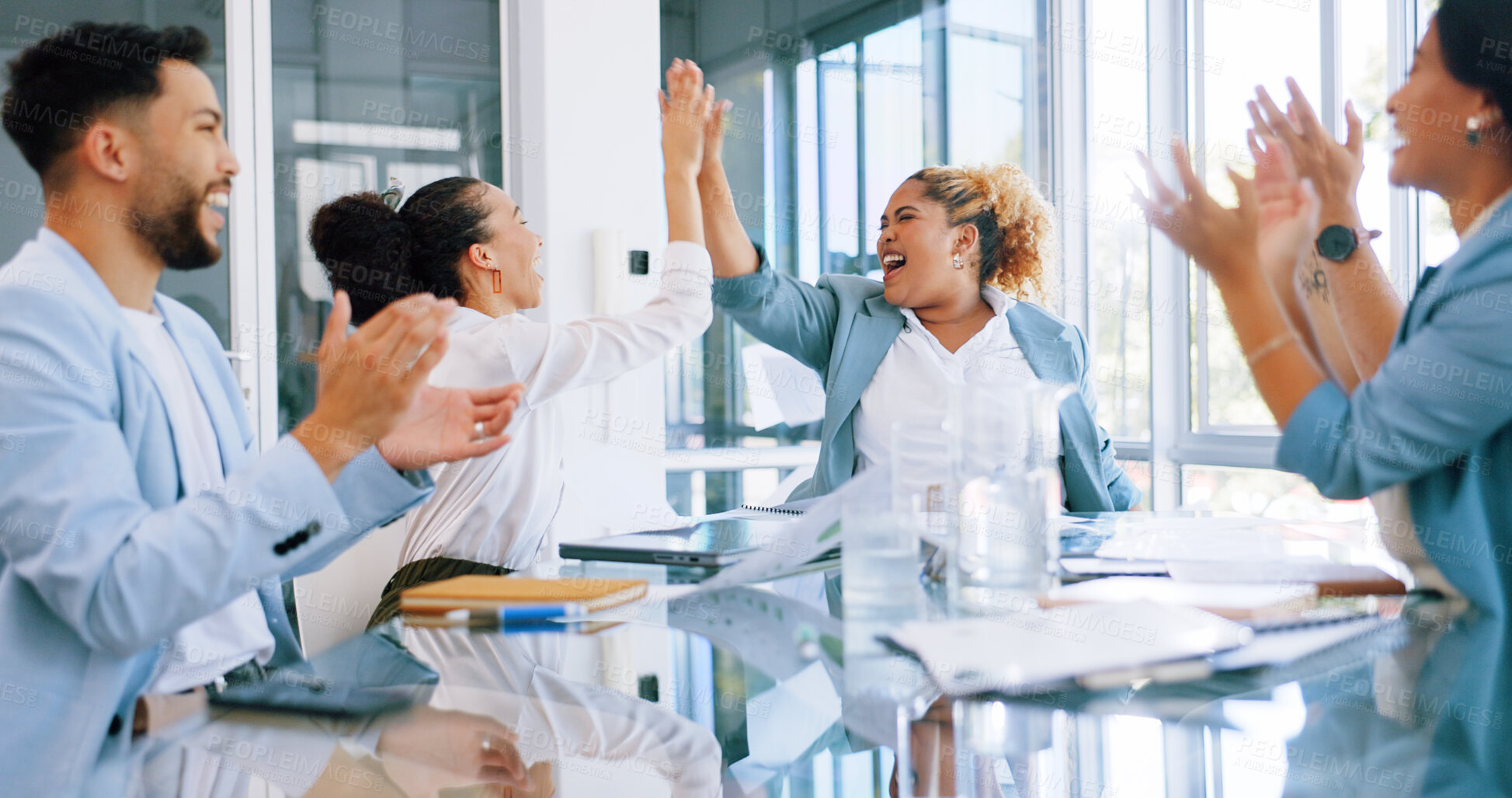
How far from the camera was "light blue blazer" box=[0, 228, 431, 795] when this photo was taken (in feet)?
2.37

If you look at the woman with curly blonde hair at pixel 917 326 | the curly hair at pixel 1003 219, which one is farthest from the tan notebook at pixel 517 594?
the curly hair at pixel 1003 219

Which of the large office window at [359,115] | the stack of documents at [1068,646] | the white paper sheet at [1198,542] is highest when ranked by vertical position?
the large office window at [359,115]

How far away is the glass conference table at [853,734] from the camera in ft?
1.66

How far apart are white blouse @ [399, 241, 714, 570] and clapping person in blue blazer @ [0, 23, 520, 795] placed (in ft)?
1.86

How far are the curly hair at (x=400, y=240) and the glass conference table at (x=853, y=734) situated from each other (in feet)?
3.56

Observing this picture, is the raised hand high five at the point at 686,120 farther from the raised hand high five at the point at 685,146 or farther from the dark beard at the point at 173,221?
the dark beard at the point at 173,221

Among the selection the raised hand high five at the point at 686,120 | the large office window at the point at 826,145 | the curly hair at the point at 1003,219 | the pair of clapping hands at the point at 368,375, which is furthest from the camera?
the large office window at the point at 826,145

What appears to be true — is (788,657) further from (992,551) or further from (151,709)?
(151,709)

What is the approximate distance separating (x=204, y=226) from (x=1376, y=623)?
1.11 meters

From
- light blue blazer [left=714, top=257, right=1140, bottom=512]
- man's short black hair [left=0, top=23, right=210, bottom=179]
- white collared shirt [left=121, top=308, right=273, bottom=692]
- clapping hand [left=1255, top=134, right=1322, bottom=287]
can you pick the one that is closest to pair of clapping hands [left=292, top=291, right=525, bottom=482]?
white collared shirt [left=121, top=308, right=273, bottom=692]

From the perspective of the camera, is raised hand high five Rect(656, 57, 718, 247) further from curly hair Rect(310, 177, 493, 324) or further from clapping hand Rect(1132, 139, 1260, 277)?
clapping hand Rect(1132, 139, 1260, 277)

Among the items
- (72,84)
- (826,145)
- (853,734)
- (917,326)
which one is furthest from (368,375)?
(826,145)

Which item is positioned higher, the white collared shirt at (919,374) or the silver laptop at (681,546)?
the white collared shirt at (919,374)

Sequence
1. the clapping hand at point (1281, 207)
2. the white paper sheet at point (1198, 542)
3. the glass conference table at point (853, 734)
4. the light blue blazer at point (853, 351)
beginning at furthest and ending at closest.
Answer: the light blue blazer at point (853, 351) → the white paper sheet at point (1198, 542) → the clapping hand at point (1281, 207) → the glass conference table at point (853, 734)
